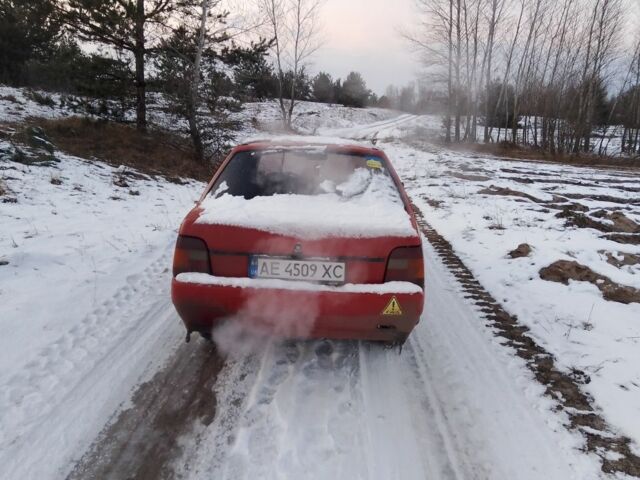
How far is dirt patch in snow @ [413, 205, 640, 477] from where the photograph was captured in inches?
85.0

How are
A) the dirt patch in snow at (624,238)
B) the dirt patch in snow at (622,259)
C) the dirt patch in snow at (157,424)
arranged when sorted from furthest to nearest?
1. the dirt patch in snow at (624,238)
2. the dirt patch in snow at (622,259)
3. the dirt patch in snow at (157,424)

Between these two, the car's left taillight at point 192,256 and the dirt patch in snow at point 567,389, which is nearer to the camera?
the dirt patch in snow at point 567,389

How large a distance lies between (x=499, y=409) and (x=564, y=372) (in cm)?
84

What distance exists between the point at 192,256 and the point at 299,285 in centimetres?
72

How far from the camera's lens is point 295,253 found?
2.46m

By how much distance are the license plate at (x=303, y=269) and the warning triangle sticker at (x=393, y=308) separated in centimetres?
33

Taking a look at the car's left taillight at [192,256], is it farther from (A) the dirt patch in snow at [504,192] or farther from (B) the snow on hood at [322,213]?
(A) the dirt patch in snow at [504,192]

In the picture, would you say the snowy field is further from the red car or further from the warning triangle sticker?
the warning triangle sticker

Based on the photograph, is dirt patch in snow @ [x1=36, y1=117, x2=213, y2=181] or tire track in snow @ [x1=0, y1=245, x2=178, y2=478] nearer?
tire track in snow @ [x1=0, y1=245, x2=178, y2=478]

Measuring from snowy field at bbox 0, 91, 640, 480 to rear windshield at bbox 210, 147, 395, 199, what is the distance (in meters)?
1.21

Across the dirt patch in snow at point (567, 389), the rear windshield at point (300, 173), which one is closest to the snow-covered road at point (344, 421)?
the dirt patch in snow at point (567, 389)

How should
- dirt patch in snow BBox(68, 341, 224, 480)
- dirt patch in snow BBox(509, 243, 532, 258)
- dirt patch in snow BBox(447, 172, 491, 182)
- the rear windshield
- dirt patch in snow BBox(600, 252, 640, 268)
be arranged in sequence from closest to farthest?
dirt patch in snow BBox(68, 341, 224, 480), the rear windshield, dirt patch in snow BBox(600, 252, 640, 268), dirt patch in snow BBox(509, 243, 532, 258), dirt patch in snow BBox(447, 172, 491, 182)

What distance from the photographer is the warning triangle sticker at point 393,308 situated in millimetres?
2459

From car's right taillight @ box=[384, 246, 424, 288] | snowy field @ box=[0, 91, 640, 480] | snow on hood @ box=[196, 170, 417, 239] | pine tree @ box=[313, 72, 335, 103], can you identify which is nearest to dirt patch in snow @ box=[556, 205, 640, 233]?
snowy field @ box=[0, 91, 640, 480]
